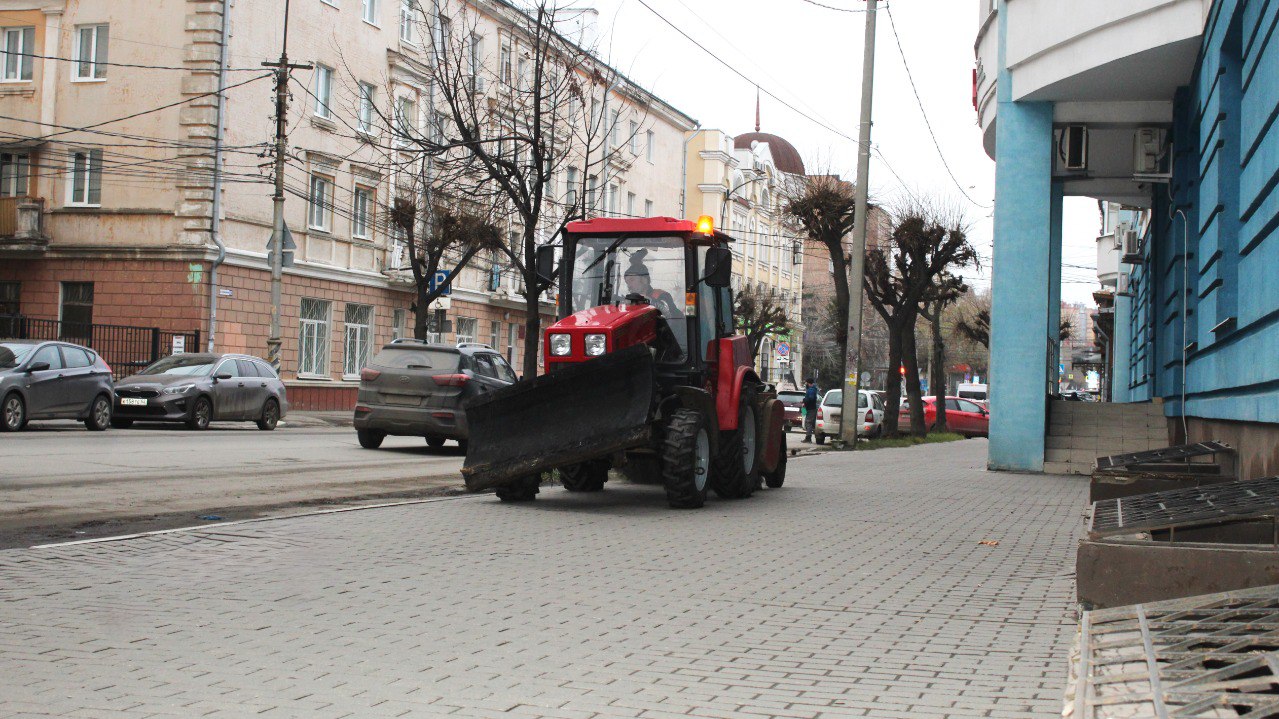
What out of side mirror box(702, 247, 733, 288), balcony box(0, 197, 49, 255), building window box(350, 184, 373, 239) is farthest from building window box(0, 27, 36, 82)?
side mirror box(702, 247, 733, 288)

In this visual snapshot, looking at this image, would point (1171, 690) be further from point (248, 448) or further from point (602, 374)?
point (248, 448)

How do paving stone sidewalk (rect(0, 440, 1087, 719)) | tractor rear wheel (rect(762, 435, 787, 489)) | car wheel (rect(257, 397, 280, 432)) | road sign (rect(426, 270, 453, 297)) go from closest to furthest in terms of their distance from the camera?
paving stone sidewalk (rect(0, 440, 1087, 719)) < tractor rear wheel (rect(762, 435, 787, 489)) < car wheel (rect(257, 397, 280, 432)) < road sign (rect(426, 270, 453, 297))

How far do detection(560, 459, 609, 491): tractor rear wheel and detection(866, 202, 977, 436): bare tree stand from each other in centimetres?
2313

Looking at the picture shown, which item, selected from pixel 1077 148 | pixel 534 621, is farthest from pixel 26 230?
pixel 534 621

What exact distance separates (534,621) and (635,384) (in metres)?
5.56

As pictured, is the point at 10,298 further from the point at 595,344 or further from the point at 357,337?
the point at 595,344

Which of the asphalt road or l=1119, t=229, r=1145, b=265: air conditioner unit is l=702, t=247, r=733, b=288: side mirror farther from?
l=1119, t=229, r=1145, b=265: air conditioner unit

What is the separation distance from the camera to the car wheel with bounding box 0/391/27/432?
66.8ft

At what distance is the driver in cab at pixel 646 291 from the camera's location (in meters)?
13.5

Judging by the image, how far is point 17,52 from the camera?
35719 mm

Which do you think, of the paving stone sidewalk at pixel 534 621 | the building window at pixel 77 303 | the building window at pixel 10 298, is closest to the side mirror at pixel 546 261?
the paving stone sidewalk at pixel 534 621

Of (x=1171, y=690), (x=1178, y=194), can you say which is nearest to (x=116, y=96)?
(x=1178, y=194)

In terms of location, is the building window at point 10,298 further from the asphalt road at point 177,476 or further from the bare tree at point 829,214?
the bare tree at point 829,214

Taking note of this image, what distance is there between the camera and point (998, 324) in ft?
73.2
